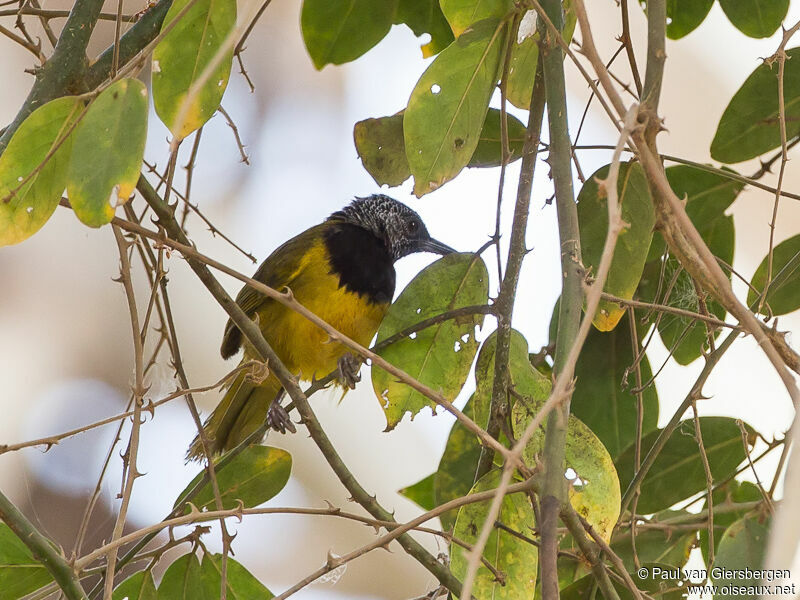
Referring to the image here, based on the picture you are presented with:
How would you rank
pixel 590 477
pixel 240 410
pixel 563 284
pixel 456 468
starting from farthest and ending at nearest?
pixel 240 410
pixel 456 468
pixel 590 477
pixel 563 284

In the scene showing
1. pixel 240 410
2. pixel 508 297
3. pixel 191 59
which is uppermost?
pixel 240 410

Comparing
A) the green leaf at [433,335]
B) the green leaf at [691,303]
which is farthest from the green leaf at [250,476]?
the green leaf at [691,303]

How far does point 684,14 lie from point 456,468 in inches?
40.5

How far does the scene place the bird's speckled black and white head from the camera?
10.2 ft

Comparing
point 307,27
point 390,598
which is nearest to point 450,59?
point 307,27

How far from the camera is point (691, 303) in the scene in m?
1.93

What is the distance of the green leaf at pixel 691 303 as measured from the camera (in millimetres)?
1945

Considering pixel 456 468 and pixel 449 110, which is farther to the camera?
pixel 456 468

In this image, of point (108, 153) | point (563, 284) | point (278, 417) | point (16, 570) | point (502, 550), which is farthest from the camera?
point (278, 417)

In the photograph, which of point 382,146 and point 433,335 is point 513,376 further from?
point 382,146

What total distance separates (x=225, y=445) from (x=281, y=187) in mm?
1533

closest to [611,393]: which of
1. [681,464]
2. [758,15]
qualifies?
[681,464]

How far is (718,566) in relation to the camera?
1.57 metres

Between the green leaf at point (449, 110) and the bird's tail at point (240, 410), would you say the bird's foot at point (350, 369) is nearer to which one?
the bird's tail at point (240, 410)
